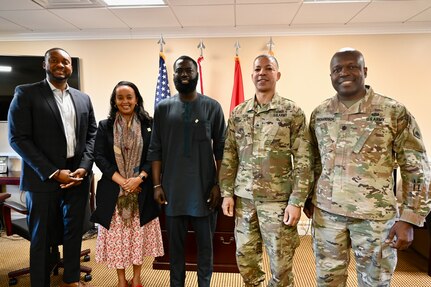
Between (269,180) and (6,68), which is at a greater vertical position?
(6,68)

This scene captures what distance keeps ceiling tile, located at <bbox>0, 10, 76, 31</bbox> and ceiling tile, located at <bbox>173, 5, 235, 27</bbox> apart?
4.64ft

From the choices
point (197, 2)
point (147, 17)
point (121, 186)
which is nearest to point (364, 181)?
point (121, 186)

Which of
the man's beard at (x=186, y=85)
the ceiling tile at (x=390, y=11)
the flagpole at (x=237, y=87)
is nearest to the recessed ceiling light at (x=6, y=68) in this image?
the flagpole at (x=237, y=87)

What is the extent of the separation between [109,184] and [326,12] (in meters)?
2.74

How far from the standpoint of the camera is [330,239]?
1.48 m

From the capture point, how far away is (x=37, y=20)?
3.25 metres

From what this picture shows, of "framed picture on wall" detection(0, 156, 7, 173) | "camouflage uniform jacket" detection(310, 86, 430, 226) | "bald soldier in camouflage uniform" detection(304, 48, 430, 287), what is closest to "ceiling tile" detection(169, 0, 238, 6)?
"bald soldier in camouflage uniform" detection(304, 48, 430, 287)

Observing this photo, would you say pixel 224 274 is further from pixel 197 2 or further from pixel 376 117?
pixel 197 2

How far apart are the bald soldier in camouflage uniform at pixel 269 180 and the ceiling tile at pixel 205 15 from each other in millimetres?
1571

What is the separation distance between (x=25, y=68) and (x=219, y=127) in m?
3.16

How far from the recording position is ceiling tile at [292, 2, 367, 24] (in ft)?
A: 9.27

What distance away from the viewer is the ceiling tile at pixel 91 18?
2.98m

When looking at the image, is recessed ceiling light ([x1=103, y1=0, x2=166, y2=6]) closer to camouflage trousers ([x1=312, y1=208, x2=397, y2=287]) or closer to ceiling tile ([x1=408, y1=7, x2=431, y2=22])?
camouflage trousers ([x1=312, y1=208, x2=397, y2=287])

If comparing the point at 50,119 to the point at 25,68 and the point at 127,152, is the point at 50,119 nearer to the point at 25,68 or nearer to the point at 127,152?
the point at 127,152
